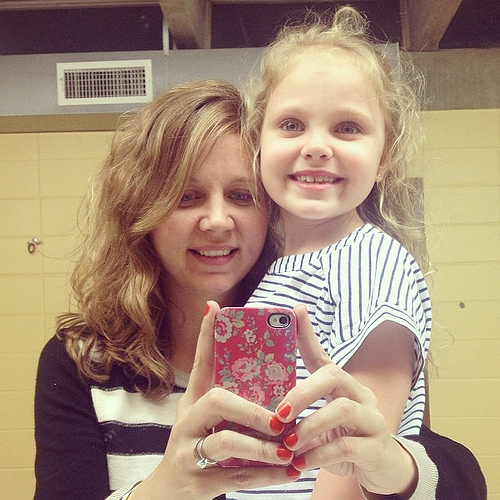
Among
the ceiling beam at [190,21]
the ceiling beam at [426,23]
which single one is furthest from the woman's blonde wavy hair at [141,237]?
the ceiling beam at [190,21]

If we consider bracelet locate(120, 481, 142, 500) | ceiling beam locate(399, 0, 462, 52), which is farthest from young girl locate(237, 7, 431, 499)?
ceiling beam locate(399, 0, 462, 52)

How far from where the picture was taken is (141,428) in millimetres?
623

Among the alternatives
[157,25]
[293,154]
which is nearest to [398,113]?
[293,154]

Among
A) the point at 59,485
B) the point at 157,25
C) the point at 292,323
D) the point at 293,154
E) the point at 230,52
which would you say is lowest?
the point at 59,485

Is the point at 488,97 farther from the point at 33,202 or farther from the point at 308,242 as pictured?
the point at 33,202

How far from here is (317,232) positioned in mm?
574

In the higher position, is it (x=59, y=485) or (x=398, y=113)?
(x=398, y=113)

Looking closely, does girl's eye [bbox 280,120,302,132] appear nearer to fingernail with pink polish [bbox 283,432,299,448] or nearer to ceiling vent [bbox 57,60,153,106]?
fingernail with pink polish [bbox 283,432,299,448]

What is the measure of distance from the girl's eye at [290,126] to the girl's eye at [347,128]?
1.4 inches

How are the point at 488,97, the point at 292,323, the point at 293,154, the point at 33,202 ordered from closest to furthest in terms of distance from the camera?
the point at 292,323 → the point at 293,154 → the point at 488,97 → the point at 33,202

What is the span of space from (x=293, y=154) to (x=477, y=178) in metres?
0.72

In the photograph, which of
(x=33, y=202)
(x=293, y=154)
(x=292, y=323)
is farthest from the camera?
(x=33, y=202)

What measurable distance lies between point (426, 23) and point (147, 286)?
613 millimetres

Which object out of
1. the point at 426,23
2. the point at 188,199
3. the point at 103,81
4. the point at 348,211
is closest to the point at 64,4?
the point at 103,81
